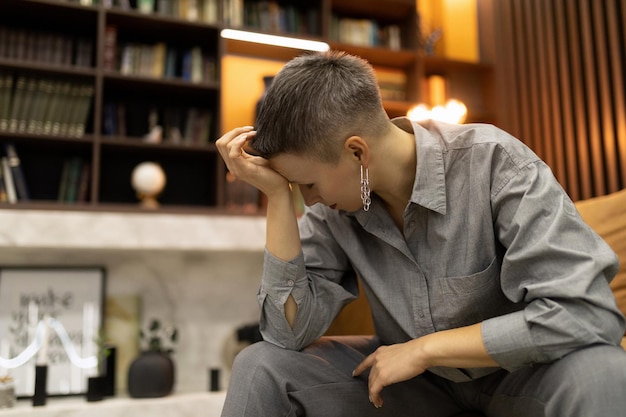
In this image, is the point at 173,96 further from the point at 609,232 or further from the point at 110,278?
the point at 609,232

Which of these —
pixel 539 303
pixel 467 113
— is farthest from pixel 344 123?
pixel 467 113

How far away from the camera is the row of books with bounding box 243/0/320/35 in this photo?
130 inches

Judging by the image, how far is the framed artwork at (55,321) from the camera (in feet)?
8.09

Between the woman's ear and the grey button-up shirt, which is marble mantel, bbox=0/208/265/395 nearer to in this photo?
the grey button-up shirt

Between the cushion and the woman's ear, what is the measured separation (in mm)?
711

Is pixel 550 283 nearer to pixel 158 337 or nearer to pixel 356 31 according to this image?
pixel 158 337

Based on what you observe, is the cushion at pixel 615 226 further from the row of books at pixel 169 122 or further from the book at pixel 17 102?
the book at pixel 17 102

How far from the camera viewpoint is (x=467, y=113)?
3705mm

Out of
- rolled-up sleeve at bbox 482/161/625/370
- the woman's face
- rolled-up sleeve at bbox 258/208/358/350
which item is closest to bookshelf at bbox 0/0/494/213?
rolled-up sleeve at bbox 258/208/358/350

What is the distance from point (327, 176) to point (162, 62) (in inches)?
85.5

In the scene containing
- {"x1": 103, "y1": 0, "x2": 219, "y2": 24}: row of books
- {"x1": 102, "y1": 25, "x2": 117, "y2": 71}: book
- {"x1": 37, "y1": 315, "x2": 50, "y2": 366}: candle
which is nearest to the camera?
{"x1": 37, "y1": 315, "x2": 50, "y2": 366}: candle

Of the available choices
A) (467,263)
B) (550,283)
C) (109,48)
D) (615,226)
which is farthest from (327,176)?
(109,48)

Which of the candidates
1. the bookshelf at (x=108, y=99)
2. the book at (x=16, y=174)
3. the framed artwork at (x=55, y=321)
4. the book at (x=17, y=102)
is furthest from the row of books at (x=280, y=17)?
the framed artwork at (x=55, y=321)

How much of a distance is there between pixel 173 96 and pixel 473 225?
7.53ft
